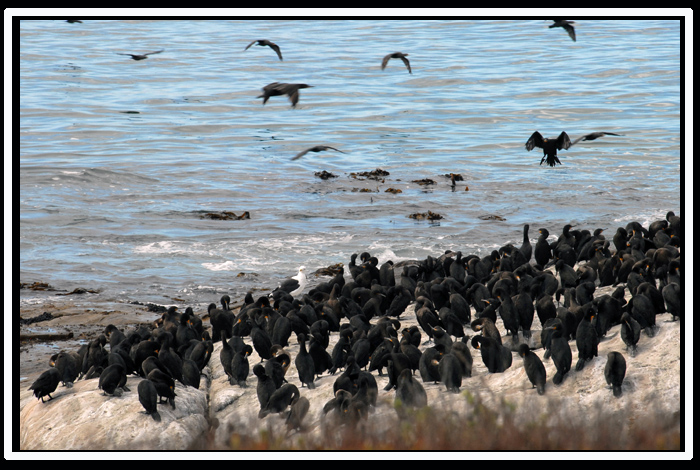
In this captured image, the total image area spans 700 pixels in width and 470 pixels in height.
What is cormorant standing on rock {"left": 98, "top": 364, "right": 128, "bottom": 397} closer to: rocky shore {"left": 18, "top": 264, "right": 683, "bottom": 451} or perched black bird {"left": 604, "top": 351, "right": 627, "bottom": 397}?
rocky shore {"left": 18, "top": 264, "right": 683, "bottom": 451}

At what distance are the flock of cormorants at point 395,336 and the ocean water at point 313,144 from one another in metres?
2.99

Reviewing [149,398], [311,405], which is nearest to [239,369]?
[311,405]

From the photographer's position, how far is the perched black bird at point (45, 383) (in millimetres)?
8461

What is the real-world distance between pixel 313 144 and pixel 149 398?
24.9m

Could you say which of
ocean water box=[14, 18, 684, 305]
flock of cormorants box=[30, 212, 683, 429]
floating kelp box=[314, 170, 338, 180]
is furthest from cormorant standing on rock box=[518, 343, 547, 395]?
floating kelp box=[314, 170, 338, 180]

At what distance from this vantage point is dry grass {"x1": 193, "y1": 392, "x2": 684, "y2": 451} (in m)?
6.10

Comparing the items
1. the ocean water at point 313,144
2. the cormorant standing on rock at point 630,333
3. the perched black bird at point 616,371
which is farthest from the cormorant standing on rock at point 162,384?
the cormorant standing on rock at point 630,333

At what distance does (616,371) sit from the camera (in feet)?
25.1

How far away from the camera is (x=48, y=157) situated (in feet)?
93.7

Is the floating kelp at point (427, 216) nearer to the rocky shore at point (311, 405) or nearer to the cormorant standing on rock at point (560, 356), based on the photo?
the rocky shore at point (311, 405)

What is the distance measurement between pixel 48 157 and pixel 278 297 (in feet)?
62.8

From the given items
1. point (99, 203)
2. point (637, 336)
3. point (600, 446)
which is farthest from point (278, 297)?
point (99, 203)

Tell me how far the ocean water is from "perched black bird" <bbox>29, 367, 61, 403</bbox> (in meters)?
3.00
